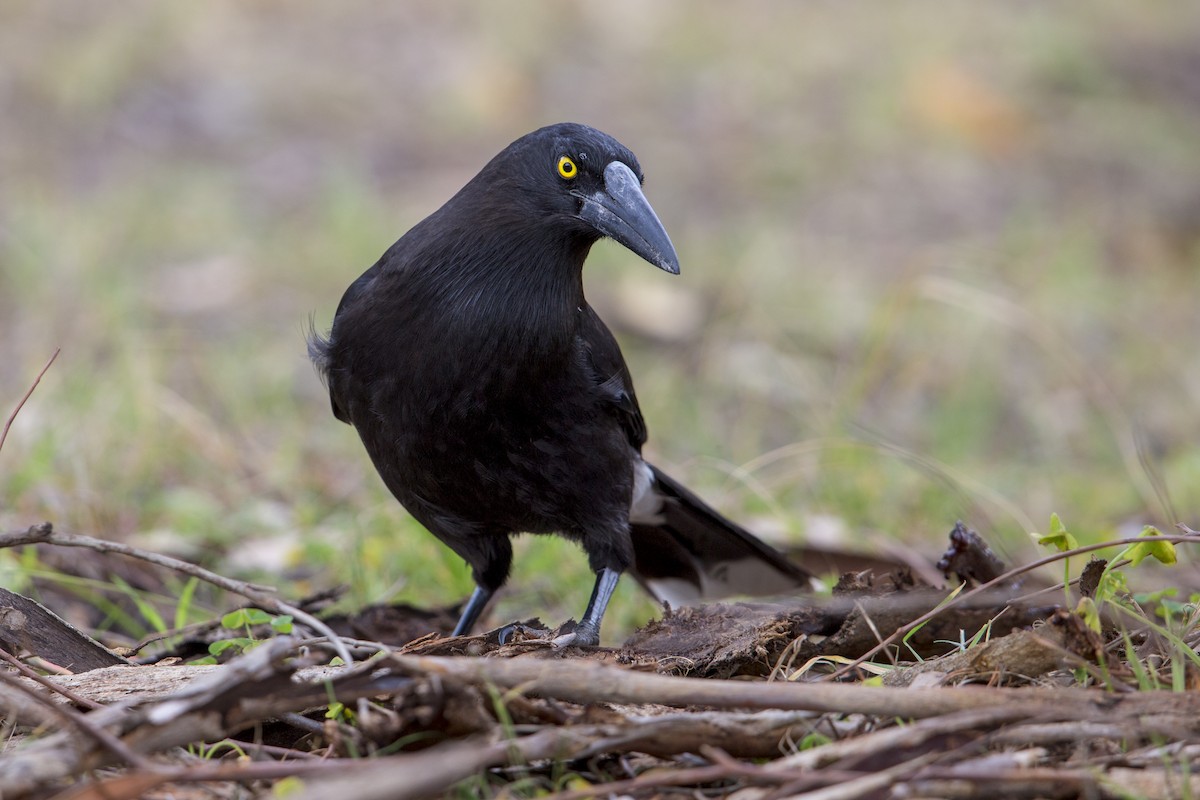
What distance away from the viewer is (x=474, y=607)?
369cm

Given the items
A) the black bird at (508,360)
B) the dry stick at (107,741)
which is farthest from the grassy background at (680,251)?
the dry stick at (107,741)

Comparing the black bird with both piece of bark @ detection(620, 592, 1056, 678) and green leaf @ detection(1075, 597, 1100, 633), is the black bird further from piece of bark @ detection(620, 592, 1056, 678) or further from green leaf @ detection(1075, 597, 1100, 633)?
green leaf @ detection(1075, 597, 1100, 633)

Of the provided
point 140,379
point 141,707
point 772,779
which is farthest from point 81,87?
point 772,779

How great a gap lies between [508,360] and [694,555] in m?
1.15

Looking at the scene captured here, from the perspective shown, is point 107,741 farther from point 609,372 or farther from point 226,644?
point 609,372

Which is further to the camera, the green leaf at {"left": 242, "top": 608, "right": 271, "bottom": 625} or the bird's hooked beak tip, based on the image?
the bird's hooked beak tip

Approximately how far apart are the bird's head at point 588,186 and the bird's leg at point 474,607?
110cm

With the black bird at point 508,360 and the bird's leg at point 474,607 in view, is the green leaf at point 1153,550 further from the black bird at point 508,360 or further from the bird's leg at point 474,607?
the bird's leg at point 474,607

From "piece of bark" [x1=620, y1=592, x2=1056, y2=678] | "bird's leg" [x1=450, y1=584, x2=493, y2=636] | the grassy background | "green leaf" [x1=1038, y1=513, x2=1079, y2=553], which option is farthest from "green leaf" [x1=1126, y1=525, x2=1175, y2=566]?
"bird's leg" [x1=450, y1=584, x2=493, y2=636]

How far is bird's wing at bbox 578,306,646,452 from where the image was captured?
3.41 m

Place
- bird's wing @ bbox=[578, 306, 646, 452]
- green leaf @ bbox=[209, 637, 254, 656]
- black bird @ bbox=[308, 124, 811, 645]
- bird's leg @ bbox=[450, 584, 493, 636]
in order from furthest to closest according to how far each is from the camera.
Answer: bird's leg @ bbox=[450, 584, 493, 636]
bird's wing @ bbox=[578, 306, 646, 452]
black bird @ bbox=[308, 124, 811, 645]
green leaf @ bbox=[209, 637, 254, 656]

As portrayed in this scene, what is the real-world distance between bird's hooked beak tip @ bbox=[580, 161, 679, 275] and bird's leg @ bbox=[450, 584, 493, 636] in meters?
1.14

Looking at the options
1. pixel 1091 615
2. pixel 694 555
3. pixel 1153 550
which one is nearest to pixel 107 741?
pixel 1091 615

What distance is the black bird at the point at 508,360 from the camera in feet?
10.2
